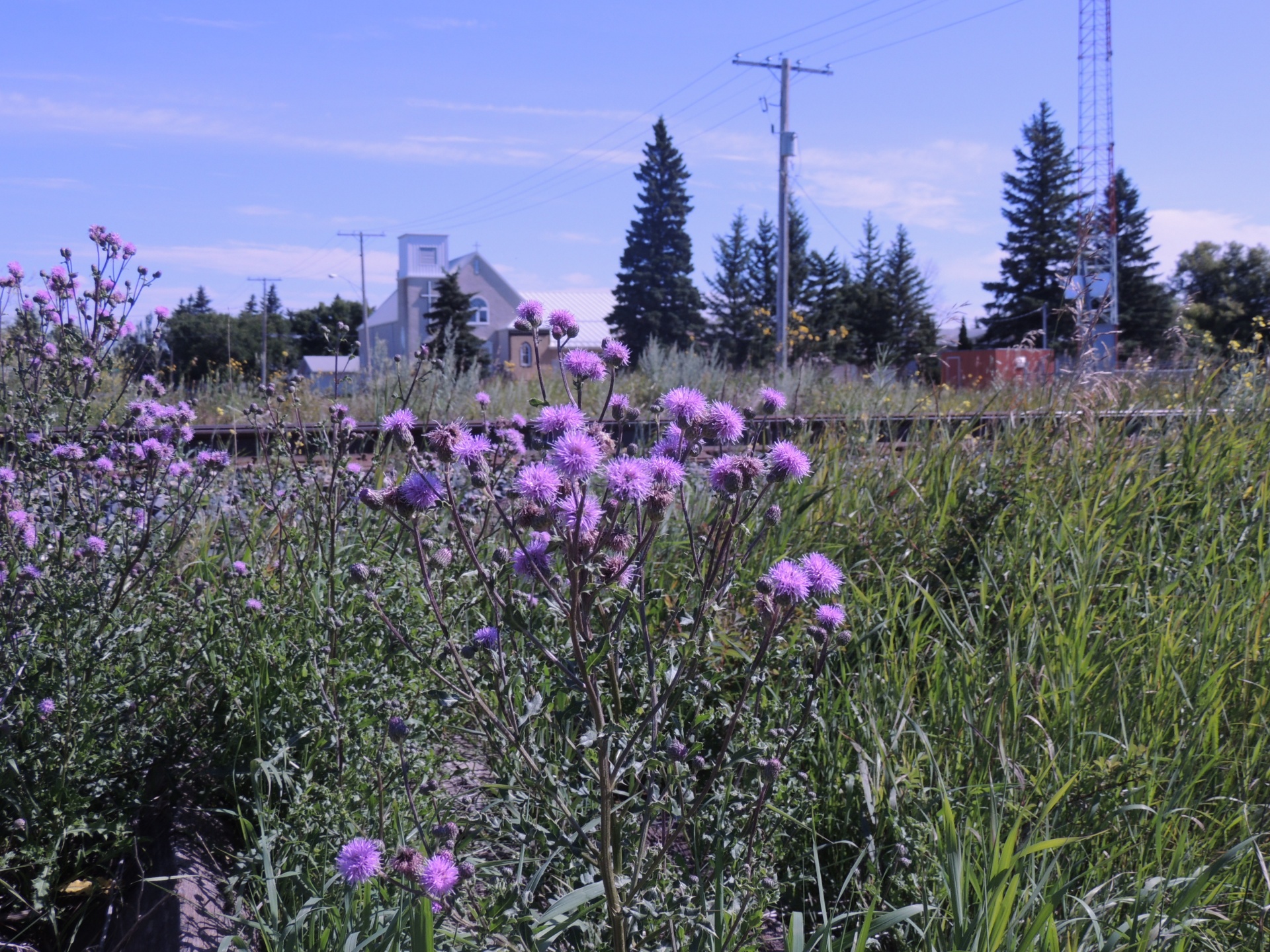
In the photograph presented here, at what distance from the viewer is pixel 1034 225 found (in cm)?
5469

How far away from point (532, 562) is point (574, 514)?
0.13 metres

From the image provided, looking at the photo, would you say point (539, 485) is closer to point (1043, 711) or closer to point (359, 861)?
point (359, 861)

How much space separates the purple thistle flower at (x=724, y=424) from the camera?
1954 mm

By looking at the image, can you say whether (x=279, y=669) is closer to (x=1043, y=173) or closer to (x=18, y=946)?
(x=18, y=946)

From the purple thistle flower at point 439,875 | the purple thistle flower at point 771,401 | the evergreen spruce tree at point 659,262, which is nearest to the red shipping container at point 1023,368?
the purple thistle flower at point 771,401

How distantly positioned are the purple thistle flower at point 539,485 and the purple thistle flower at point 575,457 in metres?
0.06

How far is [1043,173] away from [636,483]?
61038 millimetres

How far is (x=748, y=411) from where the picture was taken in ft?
8.59

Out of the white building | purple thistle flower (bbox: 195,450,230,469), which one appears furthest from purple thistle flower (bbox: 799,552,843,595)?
the white building

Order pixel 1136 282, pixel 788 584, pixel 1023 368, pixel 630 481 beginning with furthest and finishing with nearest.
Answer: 1. pixel 1136 282
2. pixel 1023 368
3. pixel 788 584
4. pixel 630 481

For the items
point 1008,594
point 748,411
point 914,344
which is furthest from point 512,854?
point 914,344

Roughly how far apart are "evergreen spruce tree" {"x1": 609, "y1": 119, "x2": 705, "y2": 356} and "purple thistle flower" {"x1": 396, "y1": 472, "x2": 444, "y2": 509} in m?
53.1

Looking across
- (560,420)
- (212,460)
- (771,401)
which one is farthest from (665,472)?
(212,460)

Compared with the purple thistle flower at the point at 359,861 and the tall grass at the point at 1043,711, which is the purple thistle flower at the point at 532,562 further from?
the tall grass at the point at 1043,711
